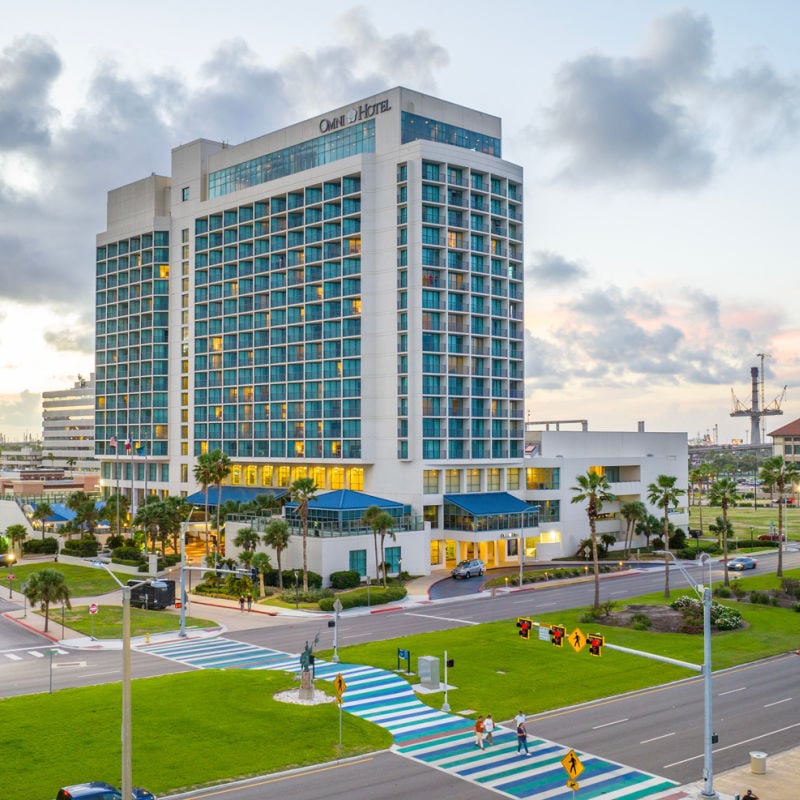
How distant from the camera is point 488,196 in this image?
101125 mm

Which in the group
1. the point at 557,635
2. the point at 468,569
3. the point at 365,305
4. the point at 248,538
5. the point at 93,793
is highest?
the point at 365,305

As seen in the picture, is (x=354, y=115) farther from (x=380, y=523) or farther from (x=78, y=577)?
(x=78, y=577)

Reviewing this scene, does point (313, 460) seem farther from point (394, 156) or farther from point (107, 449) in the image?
point (107, 449)

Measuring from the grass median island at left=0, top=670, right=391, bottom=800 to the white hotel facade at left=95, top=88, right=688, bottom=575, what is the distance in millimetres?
38215

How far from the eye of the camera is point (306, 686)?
41781 mm

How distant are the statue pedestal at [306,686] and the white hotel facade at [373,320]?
3740cm

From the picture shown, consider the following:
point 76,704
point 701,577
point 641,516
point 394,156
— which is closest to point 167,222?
point 394,156

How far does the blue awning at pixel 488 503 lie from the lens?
94.5m

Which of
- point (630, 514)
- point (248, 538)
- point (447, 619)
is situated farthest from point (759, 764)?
point (630, 514)

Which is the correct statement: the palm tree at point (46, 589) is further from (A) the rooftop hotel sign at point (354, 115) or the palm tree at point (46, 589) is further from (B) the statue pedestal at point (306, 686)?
(A) the rooftop hotel sign at point (354, 115)

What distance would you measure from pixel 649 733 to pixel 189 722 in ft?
65.7

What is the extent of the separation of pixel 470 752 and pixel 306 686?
988cm

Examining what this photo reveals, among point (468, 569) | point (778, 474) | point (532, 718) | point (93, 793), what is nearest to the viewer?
point (93, 793)

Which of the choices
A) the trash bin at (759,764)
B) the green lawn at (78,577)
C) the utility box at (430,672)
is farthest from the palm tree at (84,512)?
the trash bin at (759,764)
